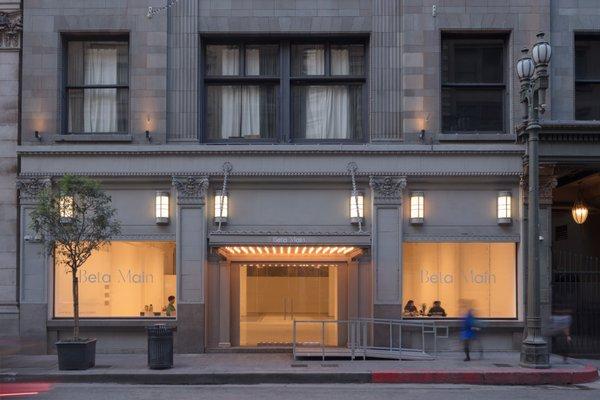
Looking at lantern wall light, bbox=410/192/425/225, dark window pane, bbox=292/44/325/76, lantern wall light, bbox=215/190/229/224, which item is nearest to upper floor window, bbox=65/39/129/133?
lantern wall light, bbox=215/190/229/224

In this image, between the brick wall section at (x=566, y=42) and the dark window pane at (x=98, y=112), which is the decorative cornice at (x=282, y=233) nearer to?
the dark window pane at (x=98, y=112)

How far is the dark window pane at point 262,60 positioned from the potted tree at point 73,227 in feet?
18.5

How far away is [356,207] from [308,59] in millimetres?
4403

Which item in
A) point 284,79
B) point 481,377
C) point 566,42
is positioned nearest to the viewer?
point 481,377

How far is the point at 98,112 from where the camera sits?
18969 millimetres

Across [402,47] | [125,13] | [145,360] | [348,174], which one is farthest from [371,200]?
[125,13]

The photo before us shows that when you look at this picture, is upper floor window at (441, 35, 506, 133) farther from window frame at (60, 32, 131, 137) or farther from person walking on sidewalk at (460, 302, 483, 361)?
window frame at (60, 32, 131, 137)

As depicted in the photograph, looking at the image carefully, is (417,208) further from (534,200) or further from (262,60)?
(262,60)

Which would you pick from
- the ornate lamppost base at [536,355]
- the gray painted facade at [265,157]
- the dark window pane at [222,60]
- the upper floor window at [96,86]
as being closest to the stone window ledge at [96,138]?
the gray painted facade at [265,157]

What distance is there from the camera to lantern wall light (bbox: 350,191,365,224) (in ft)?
58.7

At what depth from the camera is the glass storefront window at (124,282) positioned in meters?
18.3

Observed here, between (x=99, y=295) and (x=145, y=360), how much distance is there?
105 inches

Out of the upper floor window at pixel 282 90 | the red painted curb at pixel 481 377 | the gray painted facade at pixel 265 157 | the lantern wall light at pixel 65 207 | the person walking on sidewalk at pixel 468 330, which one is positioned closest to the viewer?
the red painted curb at pixel 481 377

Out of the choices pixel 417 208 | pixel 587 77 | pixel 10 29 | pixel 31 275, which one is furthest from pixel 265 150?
pixel 587 77
